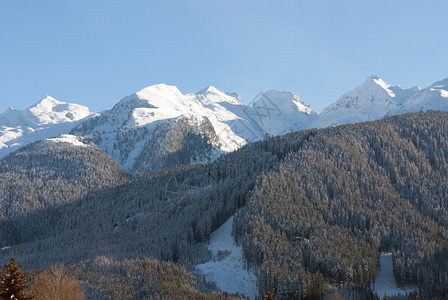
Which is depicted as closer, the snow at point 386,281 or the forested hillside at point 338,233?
the forested hillside at point 338,233

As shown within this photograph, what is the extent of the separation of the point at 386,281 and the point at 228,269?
188 feet

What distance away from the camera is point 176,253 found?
551 feet

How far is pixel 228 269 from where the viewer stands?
145000mm

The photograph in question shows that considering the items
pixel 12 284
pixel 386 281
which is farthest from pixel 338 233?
pixel 12 284

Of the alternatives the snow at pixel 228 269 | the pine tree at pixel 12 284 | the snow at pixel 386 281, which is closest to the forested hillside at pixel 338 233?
the snow at pixel 386 281

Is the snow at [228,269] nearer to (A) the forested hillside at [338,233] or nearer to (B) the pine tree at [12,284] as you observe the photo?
(A) the forested hillside at [338,233]

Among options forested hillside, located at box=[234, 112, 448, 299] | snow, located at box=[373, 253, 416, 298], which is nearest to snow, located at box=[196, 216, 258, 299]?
forested hillside, located at box=[234, 112, 448, 299]

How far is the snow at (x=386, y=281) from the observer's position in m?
135

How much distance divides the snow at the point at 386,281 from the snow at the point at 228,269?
144 feet

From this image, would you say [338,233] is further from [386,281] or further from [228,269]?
[228,269]

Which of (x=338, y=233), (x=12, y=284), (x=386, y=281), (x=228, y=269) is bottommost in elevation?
(x=386, y=281)

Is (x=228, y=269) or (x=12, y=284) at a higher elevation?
(x=12, y=284)

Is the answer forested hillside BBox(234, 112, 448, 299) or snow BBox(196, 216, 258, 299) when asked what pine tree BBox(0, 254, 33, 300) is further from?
forested hillside BBox(234, 112, 448, 299)

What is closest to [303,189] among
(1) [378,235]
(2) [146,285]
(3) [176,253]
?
(1) [378,235]
